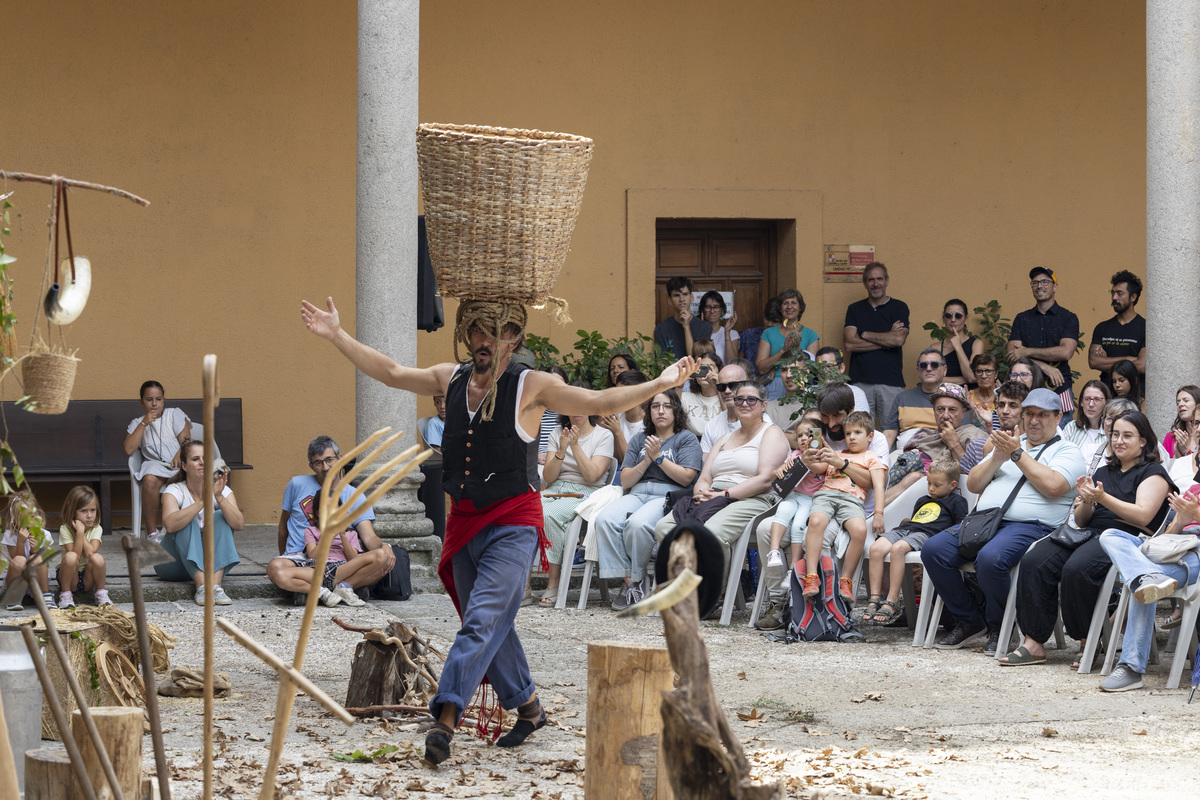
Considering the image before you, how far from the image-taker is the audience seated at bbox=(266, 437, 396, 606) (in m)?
8.10

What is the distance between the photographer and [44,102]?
11094 mm

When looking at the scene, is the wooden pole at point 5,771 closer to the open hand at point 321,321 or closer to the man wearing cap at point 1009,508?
the open hand at point 321,321

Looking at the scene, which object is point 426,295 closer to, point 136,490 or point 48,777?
point 136,490

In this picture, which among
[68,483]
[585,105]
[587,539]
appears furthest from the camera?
[585,105]

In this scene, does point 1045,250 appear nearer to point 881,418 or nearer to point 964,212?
point 964,212

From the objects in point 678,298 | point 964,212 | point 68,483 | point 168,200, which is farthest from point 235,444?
point 964,212

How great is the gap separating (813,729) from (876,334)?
6978 millimetres

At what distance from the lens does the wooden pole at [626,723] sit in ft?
11.9

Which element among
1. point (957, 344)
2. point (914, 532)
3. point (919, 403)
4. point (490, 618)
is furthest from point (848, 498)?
point (957, 344)

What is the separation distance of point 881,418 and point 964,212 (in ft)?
8.75

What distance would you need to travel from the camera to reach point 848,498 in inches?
307

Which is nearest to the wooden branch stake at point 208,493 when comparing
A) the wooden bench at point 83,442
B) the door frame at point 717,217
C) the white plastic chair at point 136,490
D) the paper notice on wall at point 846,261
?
the white plastic chair at point 136,490

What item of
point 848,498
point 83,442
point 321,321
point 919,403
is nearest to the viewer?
point 321,321

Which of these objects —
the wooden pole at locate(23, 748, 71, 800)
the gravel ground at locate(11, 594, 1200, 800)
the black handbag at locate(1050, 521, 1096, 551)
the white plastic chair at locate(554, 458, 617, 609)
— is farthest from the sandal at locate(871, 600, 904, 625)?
the wooden pole at locate(23, 748, 71, 800)
